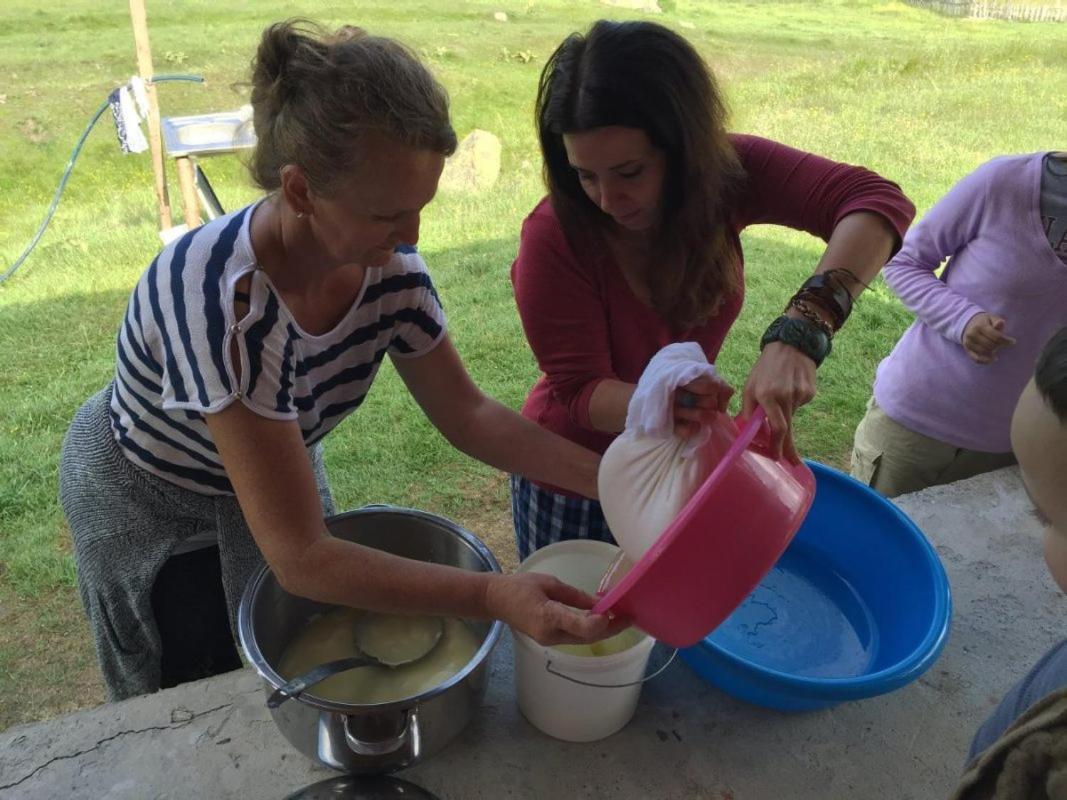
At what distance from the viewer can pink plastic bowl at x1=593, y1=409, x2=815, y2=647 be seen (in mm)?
849

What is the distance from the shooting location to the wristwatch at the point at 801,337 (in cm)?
122

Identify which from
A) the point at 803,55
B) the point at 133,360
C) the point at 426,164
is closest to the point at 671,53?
the point at 426,164

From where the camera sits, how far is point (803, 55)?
11.0 meters

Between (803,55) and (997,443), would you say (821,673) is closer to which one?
(997,443)

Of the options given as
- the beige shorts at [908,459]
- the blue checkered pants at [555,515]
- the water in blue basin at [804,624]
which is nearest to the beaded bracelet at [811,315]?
the water in blue basin at [804,624]

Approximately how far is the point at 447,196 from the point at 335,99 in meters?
6.04

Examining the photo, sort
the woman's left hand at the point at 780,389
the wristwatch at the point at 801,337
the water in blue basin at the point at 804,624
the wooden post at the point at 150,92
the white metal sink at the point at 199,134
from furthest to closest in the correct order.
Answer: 1. the wooden post at the point at 150,92
2. the white metal sink at the point at 199,134
3. the water in blue basin at the point at 804,624
4. the wristwatch at the point at 801,337
5. the woman's left hand at the point at 780,389

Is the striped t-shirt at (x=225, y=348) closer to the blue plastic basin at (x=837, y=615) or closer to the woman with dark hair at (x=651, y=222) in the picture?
the woman with dark hair at (x=651, y=222)

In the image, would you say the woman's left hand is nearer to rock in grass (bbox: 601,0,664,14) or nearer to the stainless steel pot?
the stainless steel pot

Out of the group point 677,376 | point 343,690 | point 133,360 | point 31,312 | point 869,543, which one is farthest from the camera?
point 31,312

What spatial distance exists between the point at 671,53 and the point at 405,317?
24.2 inches

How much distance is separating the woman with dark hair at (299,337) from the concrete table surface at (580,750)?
0.83 feet

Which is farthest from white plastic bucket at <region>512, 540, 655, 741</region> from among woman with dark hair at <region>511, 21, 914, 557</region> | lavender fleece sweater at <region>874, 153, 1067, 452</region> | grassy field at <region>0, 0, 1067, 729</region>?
lavender fleece sweater at <region>874, 153, 1067, 452</region>

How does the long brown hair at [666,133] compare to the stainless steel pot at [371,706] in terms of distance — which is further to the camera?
the long brown hair at [666,133]
